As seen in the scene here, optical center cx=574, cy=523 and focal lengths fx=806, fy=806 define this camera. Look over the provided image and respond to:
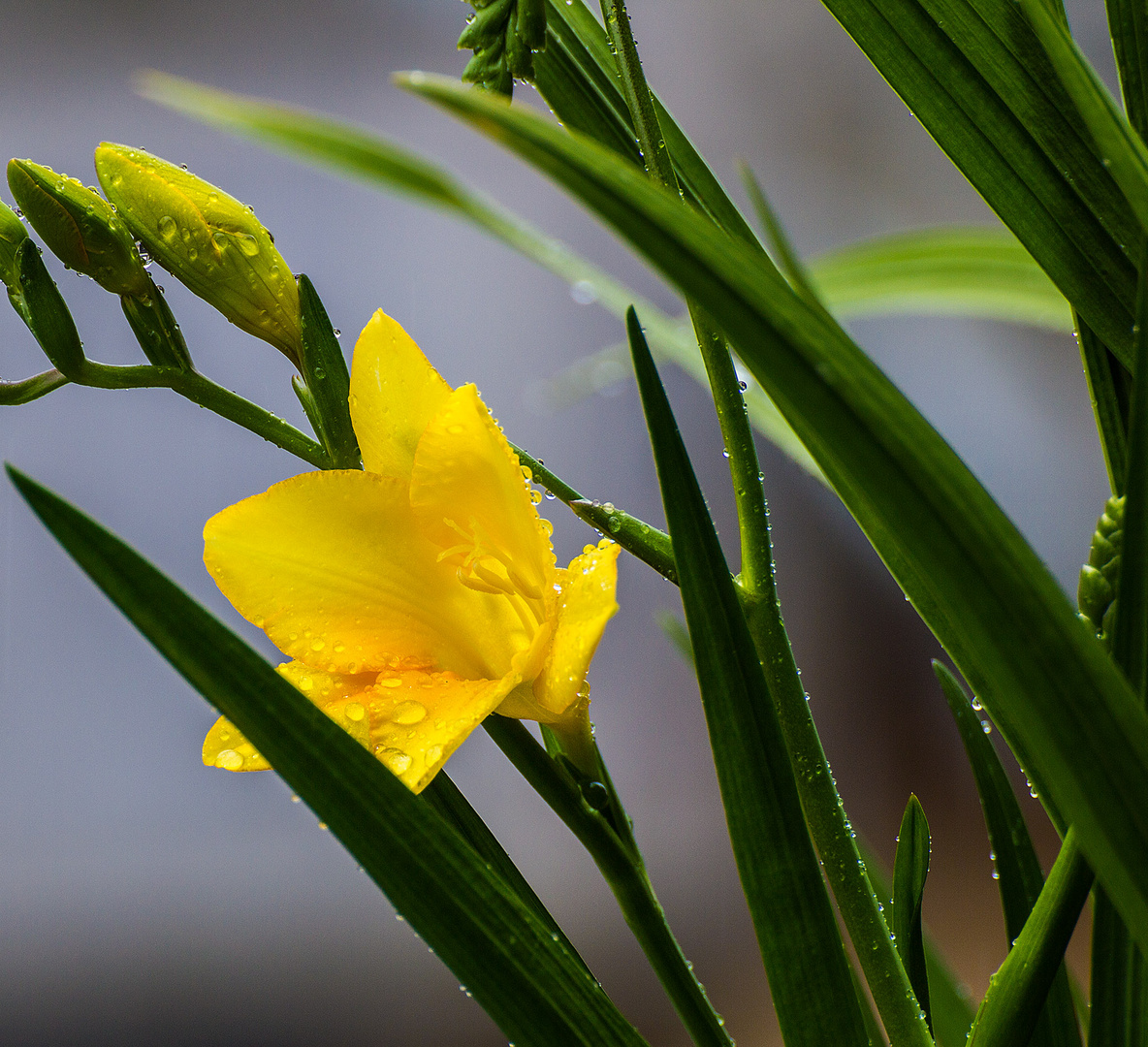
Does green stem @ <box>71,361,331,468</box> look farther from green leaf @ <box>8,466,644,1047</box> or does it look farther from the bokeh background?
the bokeh background

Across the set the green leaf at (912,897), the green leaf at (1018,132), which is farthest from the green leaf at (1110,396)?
the green leaf at (912,897)

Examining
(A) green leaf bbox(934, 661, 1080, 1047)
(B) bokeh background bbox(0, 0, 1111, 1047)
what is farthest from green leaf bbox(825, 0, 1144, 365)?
(B) bokeh background bbox(0, 0, 1111, 1047)

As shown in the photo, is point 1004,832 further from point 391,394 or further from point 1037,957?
point 391,394

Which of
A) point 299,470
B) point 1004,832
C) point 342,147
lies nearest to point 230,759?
point 342,147

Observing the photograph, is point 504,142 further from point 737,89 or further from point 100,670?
point 737,89

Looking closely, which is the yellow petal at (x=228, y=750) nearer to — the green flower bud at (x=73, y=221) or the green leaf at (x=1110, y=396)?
the green flower bud at (x=73, y=221)
